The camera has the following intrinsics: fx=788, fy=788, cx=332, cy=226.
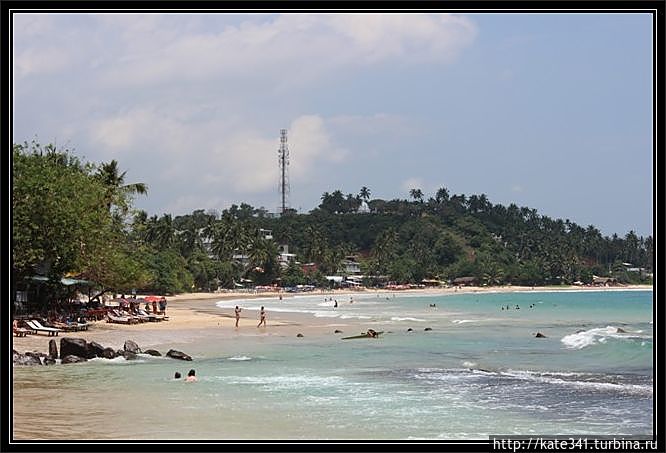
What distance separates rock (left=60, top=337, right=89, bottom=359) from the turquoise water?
470mm

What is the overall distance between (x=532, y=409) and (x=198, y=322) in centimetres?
2084

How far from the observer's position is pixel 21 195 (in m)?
20.1

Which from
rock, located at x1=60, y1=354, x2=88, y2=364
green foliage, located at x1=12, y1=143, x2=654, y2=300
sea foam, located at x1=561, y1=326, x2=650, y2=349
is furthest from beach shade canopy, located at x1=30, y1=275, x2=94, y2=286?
sea foam, located at x1=561, y1=326, x2=650, y2=349

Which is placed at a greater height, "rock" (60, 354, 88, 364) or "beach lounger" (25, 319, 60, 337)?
"beach lounger" (25, 319, 60, 337)

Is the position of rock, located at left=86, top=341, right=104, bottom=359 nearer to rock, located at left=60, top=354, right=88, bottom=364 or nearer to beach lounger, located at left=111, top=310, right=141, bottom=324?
rock, located at left=60, top=354, right=88, bottom=364

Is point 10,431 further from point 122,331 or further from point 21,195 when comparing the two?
point 122,331

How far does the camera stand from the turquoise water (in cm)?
1005

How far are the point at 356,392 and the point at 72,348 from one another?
613 cm

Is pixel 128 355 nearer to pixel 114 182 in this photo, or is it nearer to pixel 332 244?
pixel 114 182

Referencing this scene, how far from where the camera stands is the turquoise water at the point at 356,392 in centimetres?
1005

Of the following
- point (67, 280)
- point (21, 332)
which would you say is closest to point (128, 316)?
point (67, 280)

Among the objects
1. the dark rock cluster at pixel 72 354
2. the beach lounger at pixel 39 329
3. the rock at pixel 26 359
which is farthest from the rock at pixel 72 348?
the beach lounger at pixel 39 329

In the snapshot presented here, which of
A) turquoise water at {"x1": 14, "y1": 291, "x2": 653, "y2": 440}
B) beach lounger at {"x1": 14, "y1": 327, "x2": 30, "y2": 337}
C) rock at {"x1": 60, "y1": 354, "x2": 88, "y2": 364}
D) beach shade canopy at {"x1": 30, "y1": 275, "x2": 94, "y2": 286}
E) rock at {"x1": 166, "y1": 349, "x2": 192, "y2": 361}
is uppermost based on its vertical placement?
beach shade canopy at {"x1": 30, "y1": 275, "x2": 94, "y2": 286}

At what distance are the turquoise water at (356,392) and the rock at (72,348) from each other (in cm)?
47
